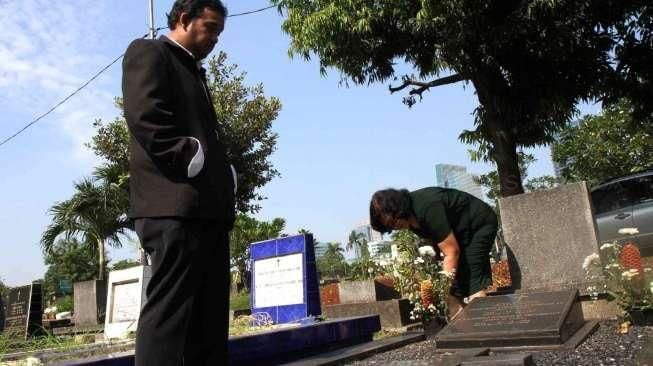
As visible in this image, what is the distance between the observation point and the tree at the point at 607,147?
23812mm

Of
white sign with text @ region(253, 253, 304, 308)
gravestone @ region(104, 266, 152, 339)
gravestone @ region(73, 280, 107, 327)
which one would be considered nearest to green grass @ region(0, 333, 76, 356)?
gravestone @ region(104, 266, 152, 339)

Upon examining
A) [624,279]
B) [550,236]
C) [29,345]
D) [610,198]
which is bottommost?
[29,345]

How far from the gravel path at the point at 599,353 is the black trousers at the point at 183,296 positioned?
1.37 m

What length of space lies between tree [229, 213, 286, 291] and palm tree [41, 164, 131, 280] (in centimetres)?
610

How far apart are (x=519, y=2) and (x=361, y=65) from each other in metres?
3.00

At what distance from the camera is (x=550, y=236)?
5.59 metres

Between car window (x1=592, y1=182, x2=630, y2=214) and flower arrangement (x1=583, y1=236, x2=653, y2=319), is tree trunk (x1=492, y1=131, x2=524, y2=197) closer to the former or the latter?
car window (x1=592, y1=182, x2=630, y2=214)

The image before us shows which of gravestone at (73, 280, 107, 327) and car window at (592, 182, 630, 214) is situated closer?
car window at (592, 182, 630, 214)

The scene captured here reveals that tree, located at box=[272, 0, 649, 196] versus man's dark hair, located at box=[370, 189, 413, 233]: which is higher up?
tree, located at box=[272, 0, 649, 196]

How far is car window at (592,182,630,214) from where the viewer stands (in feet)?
28.1

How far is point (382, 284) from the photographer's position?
8.41 metres

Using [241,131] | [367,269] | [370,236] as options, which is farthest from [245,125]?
[370,236]

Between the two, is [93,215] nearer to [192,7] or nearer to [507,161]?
[507,161]

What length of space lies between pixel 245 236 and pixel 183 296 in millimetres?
21644
